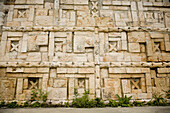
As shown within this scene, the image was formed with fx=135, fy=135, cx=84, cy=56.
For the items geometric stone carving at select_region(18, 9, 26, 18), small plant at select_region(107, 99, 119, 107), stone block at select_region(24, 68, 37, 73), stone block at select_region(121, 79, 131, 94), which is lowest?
small plant at select_region(107, 99, 119, 107)

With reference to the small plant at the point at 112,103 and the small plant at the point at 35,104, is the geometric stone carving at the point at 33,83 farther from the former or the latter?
the small plant at the point at 112,103

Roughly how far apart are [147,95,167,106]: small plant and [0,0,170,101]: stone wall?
0.59 ft

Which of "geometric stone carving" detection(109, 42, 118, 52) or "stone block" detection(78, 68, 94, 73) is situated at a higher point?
"geometric stone carving" detection(109, 42, 118, 52)

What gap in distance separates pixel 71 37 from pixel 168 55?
3746 millimetres

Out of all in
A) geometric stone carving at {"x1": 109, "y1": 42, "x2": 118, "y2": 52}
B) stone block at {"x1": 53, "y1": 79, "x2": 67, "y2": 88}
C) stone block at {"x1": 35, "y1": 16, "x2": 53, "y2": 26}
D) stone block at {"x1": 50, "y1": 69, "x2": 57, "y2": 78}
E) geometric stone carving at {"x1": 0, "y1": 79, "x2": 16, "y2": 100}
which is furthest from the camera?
stone block at {"x1": 35, "y1": 16, "x2": 53, "y2": 26}

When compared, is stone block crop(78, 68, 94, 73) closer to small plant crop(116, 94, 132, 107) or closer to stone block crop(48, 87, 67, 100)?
stone block crop(48, 87, 67, 100)

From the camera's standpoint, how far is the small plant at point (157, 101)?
4525 millimetres

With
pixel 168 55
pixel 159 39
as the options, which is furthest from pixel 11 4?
pixel 168 55

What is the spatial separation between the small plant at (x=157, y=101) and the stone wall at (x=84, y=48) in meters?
0.18

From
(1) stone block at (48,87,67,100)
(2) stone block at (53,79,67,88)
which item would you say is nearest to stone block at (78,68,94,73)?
(2) stone block at (53,79,67,88)

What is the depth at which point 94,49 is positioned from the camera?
5016mm

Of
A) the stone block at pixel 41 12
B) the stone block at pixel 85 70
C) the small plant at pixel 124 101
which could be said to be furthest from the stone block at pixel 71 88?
the stone block at pixel 41 12

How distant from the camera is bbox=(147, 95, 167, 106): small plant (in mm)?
4525

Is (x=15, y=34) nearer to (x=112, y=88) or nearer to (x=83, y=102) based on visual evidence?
(x=83, y=102)
